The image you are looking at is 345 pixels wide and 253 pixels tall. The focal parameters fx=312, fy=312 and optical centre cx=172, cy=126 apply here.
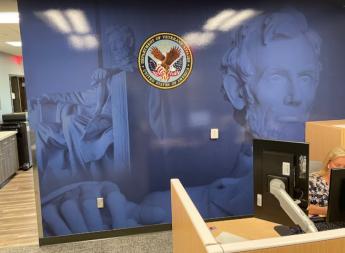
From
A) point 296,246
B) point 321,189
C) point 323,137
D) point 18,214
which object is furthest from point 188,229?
point 18,214

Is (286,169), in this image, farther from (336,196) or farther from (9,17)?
(9,17)

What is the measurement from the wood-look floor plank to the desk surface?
2420 mm

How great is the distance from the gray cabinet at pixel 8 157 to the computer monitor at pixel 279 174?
5065 mm

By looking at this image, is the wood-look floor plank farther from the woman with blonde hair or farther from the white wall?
the woman with blonde hair

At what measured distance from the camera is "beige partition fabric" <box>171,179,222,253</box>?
95 cm

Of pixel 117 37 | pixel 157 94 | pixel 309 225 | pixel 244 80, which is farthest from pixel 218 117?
pixel 309 225

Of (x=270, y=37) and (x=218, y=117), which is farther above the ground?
(x=270, y=37)

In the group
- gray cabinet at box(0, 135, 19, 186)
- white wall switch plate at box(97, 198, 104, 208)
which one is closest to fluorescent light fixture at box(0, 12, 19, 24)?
gray cabinet at box(0, 135, 19, 186)

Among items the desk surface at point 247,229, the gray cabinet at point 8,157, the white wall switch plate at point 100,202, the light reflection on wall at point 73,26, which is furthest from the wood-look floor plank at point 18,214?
the desk surface at point 247,229

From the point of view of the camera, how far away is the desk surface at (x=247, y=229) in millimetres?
1897

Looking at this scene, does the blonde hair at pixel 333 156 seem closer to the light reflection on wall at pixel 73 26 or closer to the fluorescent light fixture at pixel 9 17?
the light reflection on wall at pixel 73 26

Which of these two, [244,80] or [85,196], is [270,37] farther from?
[85,196]

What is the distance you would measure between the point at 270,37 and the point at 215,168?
5.43ft

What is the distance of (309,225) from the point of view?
3.64ft
